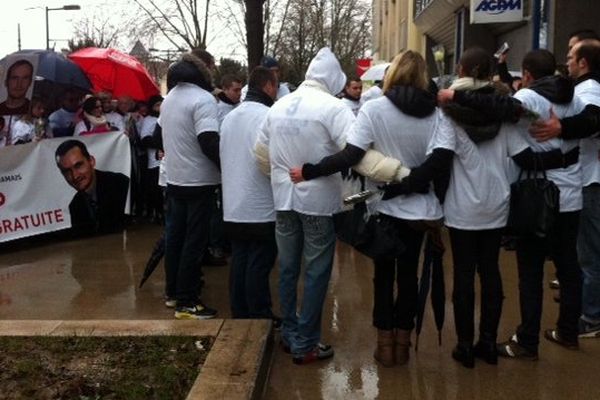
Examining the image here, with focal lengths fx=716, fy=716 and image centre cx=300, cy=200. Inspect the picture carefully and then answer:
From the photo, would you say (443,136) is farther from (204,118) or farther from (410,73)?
(204,118)

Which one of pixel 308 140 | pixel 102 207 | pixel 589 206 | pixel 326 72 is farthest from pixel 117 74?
pixel 589 206

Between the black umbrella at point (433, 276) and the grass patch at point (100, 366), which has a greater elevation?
the black umbrella at point (433, 276)

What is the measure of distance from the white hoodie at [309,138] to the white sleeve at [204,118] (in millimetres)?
882

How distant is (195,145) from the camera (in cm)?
523

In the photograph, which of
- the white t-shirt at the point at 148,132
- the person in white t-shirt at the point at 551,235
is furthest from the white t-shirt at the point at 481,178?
the white t-shirt at the point at 148,132

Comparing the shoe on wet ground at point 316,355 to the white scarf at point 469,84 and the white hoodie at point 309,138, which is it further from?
the white scarf at point 469,84

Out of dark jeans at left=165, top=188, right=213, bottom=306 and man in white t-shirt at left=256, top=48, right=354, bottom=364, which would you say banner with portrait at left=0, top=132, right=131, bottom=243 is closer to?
dark jeans at left=165, top=188, right=213, bottom=306

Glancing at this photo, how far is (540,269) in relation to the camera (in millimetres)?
4332

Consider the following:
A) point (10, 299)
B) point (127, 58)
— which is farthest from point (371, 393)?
point (127, 58)

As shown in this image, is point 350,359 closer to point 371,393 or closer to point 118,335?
point 371,393

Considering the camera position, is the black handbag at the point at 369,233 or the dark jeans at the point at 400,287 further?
the dark jeans at the point at 400,287

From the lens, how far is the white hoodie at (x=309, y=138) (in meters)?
4.13

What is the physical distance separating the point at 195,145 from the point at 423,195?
1.92 meters

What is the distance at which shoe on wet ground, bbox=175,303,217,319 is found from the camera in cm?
536
